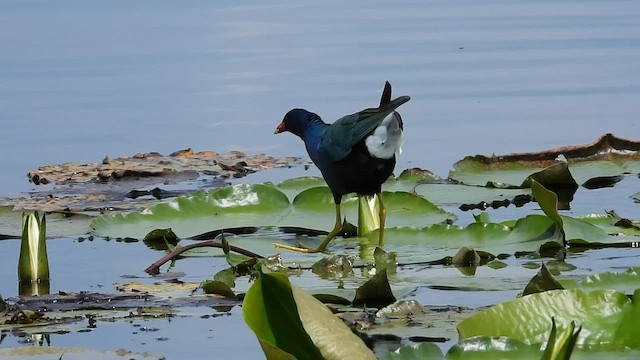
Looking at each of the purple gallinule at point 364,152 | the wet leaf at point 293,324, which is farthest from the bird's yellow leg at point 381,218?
the wet leaf at point 293,324

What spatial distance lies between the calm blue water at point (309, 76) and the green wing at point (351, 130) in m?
1.25

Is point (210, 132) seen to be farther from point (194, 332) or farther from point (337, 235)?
point (194, 332)

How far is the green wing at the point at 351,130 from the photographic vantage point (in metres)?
5.61

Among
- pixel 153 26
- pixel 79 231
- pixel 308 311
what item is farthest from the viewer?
pixel 153 26

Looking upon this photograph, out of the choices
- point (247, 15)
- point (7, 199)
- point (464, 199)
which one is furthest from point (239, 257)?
point (247, 15)

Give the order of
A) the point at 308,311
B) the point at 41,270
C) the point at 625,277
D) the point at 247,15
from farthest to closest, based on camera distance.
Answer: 1. the point at 247,15
2. the point at 41,270
3. the point at 625,277
4. the point at 308,311

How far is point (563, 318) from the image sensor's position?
10.8ft

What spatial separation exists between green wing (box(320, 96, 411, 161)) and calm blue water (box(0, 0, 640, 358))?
1030 millimetres

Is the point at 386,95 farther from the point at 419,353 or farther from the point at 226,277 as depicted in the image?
the point at 419,353

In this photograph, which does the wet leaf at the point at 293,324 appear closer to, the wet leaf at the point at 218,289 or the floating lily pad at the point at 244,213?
the wet leaf at the point at 218,289

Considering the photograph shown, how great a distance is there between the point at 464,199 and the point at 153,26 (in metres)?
9.42

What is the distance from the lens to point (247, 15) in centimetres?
1628

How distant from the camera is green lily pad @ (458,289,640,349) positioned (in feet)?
→ 10.6

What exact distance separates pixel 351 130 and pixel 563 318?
263cm
